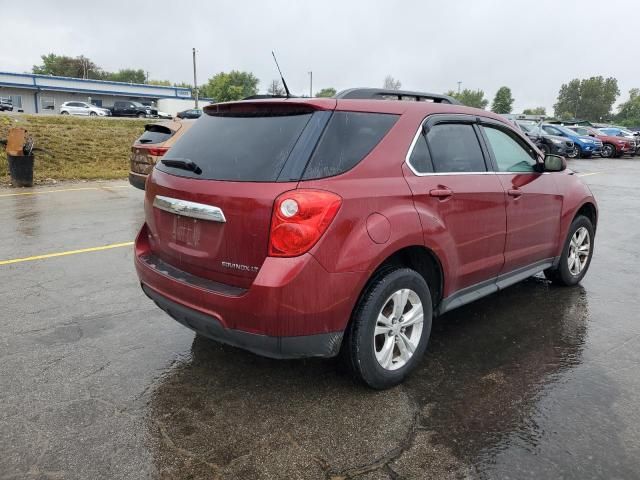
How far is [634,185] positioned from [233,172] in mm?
14980

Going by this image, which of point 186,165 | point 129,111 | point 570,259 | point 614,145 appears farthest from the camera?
point 129,111

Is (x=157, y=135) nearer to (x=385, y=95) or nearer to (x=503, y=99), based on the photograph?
(x=385, y=95)

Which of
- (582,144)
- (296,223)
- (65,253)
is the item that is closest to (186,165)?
(296,223)

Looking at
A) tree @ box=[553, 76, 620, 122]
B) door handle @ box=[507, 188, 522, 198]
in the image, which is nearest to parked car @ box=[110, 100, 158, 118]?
door handle @ box=[507, 188, 522, 198]

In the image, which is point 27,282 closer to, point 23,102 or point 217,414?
point 217,414

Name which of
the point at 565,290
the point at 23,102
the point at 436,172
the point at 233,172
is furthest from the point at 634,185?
the point at 23,102

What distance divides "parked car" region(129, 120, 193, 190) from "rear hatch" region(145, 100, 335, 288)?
6.02 m

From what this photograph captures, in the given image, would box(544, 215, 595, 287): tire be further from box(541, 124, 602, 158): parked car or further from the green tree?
the green tree

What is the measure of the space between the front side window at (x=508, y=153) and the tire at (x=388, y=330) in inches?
56.8

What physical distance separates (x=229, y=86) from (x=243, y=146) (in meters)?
93.4

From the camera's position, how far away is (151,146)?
914 cm

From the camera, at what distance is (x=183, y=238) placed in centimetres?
312

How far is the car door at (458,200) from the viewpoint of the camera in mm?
3299

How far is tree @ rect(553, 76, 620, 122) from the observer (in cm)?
10956
